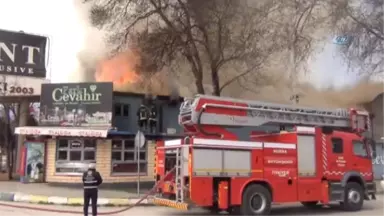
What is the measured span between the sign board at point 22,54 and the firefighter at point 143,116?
18.2ft

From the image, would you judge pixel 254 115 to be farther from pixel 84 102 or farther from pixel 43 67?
pixel 43 67

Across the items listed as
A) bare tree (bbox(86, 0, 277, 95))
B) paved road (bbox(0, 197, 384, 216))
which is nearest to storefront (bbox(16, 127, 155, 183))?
bare tree (bbox(86, 0, 277, 95))

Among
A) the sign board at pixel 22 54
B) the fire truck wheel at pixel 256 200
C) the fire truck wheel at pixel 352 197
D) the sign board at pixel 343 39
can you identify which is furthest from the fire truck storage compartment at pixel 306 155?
the sign board at pixel 22 54

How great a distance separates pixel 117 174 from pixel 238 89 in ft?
28.4

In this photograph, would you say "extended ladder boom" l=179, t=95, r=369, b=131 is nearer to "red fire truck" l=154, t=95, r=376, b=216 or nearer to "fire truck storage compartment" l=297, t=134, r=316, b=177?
"red fire truck" l=154, t=95, r=376, b=216

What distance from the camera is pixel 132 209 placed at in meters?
15.0

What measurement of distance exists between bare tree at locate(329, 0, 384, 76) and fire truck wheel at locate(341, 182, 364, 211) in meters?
6.00

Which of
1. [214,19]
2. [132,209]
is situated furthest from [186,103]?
[214,19]

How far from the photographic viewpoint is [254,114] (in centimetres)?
1371

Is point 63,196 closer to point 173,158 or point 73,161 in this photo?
point 73,161

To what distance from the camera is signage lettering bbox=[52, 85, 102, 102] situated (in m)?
22.0

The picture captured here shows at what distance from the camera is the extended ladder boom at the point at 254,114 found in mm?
12852

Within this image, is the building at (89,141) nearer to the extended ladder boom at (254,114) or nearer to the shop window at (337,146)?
the extended ladder boom at (254,114)

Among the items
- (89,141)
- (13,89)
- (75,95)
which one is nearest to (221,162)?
(89,141)
